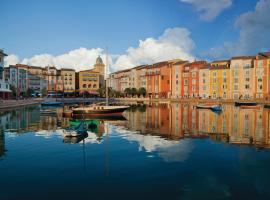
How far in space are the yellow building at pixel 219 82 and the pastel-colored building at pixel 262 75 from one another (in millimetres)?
11360

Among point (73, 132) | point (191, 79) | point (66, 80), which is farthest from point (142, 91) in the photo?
point (73, 132)

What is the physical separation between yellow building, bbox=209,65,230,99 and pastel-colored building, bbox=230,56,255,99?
2093 millimetres

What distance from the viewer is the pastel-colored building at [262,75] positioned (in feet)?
301

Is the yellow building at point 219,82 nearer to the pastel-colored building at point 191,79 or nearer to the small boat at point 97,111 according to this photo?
the pastel-colored building at point 191,79

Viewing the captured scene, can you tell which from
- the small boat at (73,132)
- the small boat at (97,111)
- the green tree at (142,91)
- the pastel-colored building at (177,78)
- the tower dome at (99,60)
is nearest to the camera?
the small boat at (73,132)

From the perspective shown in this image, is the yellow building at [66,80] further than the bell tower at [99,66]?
No

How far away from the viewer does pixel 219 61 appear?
111 m

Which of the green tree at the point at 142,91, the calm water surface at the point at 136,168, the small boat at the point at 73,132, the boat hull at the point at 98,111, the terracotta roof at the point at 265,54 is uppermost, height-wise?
the terracotta roof at the point at 265,54

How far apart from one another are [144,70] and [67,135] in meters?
112

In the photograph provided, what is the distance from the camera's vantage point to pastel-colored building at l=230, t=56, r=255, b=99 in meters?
96.6

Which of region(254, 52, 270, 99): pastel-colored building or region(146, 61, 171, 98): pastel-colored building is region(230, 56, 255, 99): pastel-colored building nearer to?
region(254, 52, 270, 99): pastel-colored building

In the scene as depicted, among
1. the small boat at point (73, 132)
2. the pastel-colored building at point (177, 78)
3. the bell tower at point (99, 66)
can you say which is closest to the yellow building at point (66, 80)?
the bell tower at point (99, 66)

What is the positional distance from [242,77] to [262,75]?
23.8ft

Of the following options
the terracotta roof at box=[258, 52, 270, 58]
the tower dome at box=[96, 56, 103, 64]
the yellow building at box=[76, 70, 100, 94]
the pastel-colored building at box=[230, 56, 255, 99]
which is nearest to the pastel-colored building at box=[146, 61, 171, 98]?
the pastel-colored building at box=[230, 56, 255, 99]
